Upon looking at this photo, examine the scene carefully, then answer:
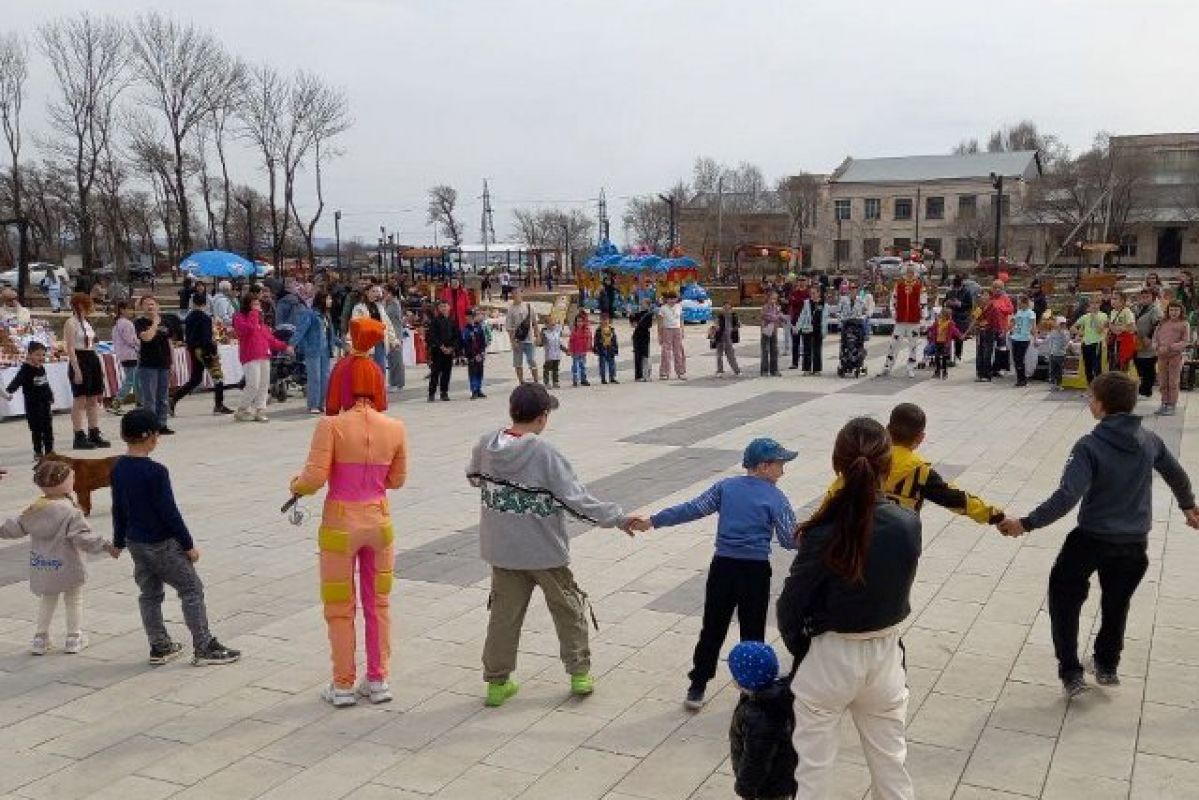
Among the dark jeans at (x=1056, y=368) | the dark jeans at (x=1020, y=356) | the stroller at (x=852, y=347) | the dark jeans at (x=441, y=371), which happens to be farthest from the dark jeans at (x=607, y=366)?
the dark jeans at (x=1056, y=368)

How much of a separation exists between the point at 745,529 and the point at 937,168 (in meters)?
84.6

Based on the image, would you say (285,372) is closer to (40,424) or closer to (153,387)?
(153,387)

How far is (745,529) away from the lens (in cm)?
459

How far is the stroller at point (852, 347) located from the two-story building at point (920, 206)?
2403 inches

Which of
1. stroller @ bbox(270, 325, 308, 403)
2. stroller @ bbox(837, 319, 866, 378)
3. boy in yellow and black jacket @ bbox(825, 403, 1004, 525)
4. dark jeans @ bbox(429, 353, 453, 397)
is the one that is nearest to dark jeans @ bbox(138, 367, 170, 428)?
stroller @ bbox(270, 325, 308, 403)

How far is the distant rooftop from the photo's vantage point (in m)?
80.1

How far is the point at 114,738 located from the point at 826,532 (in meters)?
3.42

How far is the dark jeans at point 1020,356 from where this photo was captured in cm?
1702

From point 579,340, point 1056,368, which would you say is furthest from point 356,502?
point 1056,368

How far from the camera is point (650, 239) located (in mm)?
82312

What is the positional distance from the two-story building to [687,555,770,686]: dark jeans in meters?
75.5

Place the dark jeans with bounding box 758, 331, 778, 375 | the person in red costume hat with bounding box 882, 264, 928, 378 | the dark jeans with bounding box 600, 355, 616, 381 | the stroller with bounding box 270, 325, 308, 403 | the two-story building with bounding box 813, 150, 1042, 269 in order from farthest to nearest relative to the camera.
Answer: the two-story building with bounding box 813, 150, 1042, 269 < the dark jeans with bounding box 758, 331, 778, 375 < the dark jeans with bounding box 600, 355, 616, 381 < the person in red costume hat with bounding box 882, 264, 928, 378 < the stroller with bounding box 270, 325, 308, 403

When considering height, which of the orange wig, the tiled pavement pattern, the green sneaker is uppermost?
the orange wig

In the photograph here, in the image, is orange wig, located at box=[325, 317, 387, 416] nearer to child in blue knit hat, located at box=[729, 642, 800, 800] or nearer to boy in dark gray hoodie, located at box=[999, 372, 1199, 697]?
child in blue knit hat, located at box=[729, 642, 800, 800]
